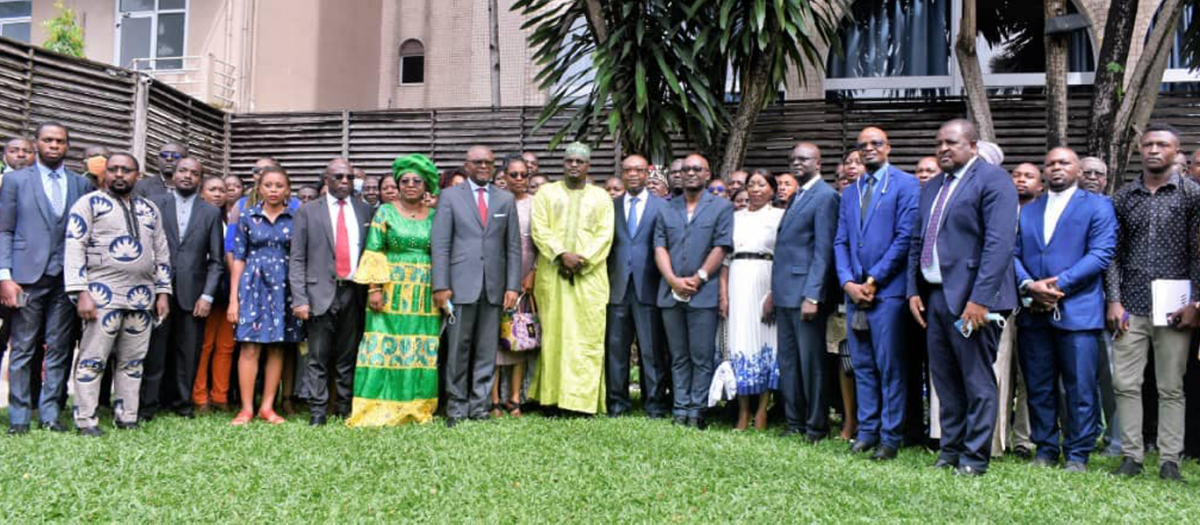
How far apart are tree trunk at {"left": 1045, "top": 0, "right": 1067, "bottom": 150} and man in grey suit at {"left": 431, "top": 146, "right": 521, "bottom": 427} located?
4.84 meters

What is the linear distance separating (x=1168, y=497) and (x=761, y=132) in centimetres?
667

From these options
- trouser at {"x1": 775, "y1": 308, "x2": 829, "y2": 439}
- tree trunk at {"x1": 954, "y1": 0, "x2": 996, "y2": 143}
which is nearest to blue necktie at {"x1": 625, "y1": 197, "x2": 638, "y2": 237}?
trouser at {"x1": 775, "y1": 308, "x2": 829, "y2": 439}

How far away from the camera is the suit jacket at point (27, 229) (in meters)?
5.45

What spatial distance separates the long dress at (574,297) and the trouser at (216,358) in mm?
2321

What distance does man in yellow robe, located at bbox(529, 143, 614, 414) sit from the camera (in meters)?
6.31

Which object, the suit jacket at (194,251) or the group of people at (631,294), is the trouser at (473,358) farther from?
the suit jacket at (194,251)

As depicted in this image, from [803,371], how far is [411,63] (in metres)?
12.0

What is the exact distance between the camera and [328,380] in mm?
6359

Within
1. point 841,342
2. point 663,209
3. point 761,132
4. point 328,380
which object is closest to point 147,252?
point 328,380

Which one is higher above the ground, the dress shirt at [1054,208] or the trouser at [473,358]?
the dress shirt at [1054,208]

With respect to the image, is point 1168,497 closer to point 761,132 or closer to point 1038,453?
point 1038,453

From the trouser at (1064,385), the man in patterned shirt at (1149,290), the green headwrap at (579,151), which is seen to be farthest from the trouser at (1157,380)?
the green headwrap at (579,151)

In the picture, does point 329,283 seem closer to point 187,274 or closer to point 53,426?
point 187,274

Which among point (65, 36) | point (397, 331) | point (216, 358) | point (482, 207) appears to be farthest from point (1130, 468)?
point (65, 36)
